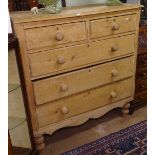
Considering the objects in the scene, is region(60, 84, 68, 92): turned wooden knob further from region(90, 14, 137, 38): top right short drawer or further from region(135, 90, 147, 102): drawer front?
region(135, 90, 147, 102): drawer front

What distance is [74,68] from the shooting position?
152 cm

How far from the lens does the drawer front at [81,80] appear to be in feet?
4.80

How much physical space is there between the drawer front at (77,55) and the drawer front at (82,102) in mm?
239

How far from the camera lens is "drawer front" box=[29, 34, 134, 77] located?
4.58ft

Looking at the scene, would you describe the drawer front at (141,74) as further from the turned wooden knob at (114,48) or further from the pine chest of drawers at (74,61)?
the turned wooden knob at (114,48)

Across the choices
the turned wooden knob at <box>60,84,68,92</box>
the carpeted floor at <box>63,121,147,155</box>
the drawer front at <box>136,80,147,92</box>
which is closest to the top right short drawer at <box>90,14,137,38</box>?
the turned wooden knob at <box>60,84,68,92</box>

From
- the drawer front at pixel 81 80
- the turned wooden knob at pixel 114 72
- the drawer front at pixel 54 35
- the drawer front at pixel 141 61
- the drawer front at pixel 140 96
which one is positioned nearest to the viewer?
the drawer front at pixel 54 35

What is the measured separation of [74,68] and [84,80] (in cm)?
13

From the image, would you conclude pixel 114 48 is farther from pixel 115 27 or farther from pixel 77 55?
pixel 77 55

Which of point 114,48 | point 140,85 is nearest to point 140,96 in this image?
point 140,85

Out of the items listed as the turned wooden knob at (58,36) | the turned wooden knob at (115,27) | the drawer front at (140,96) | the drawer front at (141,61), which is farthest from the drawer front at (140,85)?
the turned wooden knob at (58,36)

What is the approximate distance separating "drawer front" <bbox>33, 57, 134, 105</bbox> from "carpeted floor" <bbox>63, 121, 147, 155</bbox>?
44cm
